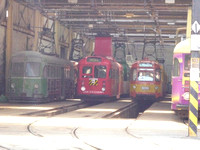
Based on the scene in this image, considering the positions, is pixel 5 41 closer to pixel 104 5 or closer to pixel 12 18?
pixel 12 18

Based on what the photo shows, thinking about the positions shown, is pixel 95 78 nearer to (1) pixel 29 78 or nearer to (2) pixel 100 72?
(2) pixel 100 72

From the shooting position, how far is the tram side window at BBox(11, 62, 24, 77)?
91.2 ft

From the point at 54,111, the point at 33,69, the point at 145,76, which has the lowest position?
the point at 54,111

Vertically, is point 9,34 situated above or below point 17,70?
above

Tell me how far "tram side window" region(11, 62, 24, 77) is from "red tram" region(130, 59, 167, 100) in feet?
28.3

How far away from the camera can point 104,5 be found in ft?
113

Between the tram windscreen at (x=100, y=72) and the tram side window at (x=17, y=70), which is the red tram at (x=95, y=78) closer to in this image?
the tram windscreen at (x=100, y=72)

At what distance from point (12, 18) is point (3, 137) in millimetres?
19064

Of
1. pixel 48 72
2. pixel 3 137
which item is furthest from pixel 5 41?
pixel 3 137

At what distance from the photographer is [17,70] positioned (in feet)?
91.6

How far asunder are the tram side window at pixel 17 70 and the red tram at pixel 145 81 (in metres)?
8.64

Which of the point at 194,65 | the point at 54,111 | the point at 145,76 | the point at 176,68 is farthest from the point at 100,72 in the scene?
the point at 194,65

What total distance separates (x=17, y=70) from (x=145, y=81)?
30.4 feet

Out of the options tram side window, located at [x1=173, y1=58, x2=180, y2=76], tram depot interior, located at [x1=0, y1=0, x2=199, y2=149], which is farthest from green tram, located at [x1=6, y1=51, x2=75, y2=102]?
tram side window, located at [x1=173, y1=58, x2=180, y2=76]
